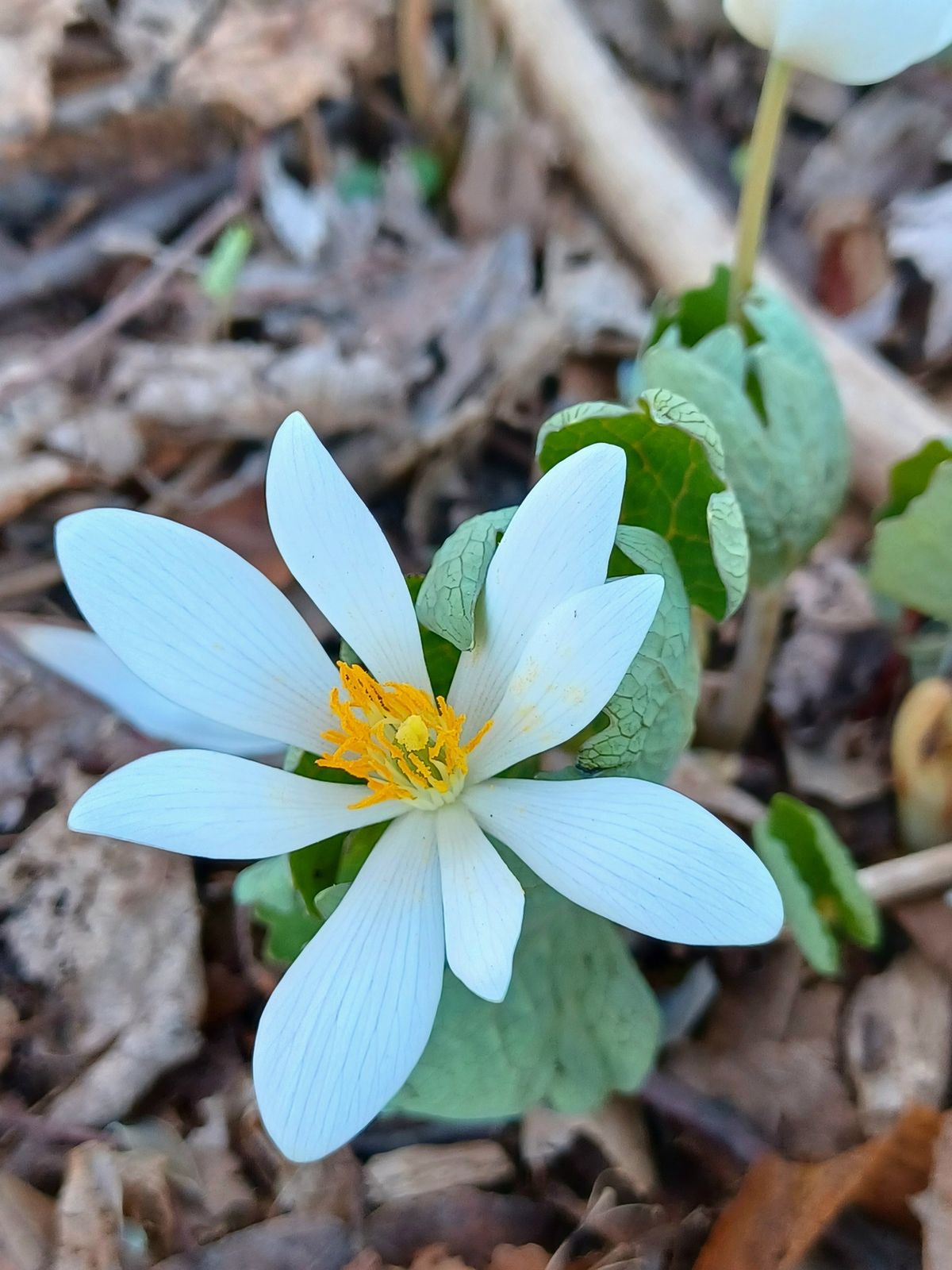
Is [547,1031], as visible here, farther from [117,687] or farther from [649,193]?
[649,193]

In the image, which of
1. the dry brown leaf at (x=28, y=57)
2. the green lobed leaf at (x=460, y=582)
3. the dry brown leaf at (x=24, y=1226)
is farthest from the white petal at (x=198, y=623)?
the dry brown leaf at (x=28, y=57)

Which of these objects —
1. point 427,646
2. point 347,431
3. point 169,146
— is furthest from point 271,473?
point 169,146

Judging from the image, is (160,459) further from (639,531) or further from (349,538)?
(639,531)

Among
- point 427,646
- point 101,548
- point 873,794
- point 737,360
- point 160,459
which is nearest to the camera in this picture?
point 101,548

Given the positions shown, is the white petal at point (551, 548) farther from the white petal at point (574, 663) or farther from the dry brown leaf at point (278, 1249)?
the dry brown leaf at point (278, 1249)

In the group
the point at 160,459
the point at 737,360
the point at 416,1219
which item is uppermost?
the point at 737,360

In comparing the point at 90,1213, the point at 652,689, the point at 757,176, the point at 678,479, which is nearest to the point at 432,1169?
the point at 90,1213

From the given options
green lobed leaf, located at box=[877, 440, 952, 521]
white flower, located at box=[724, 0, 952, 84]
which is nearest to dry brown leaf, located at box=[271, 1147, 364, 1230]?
green lobed leaf, located at box=[877, 440, 952, 521]
